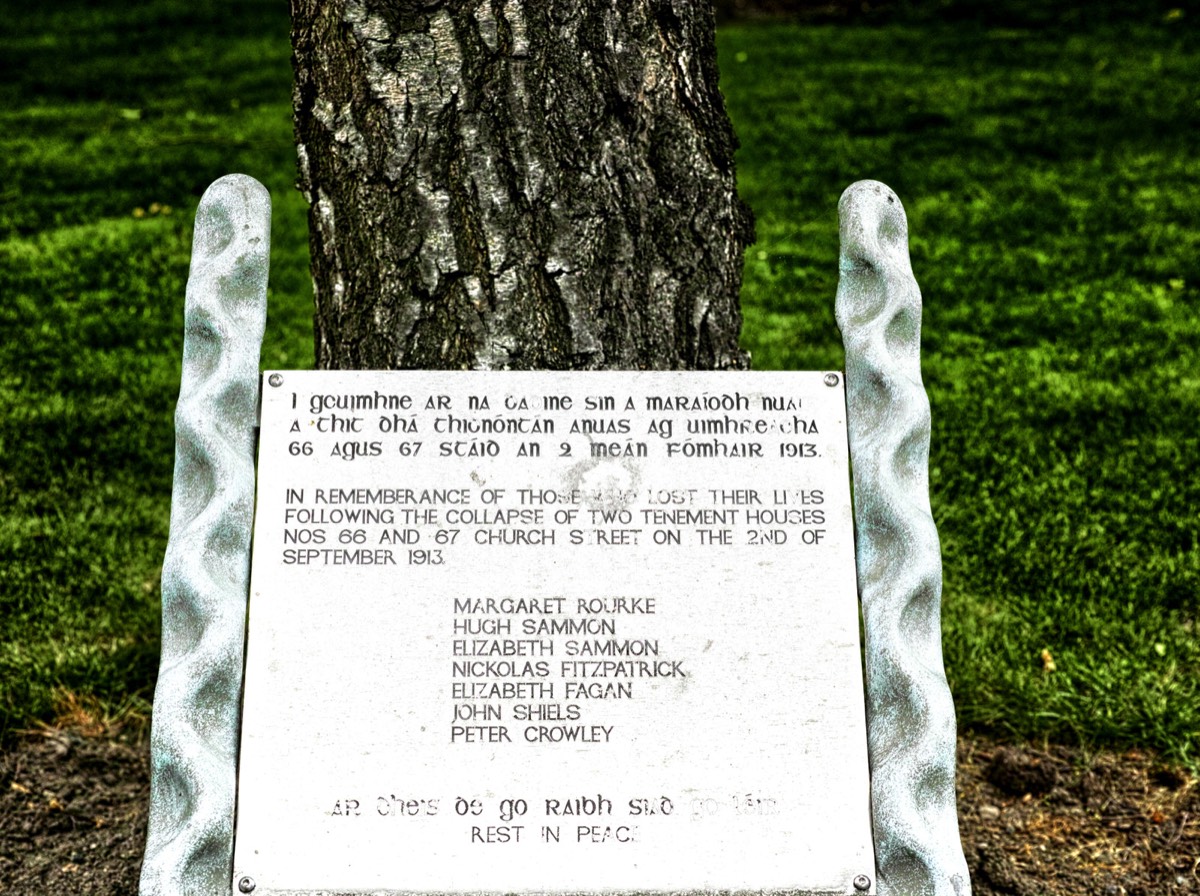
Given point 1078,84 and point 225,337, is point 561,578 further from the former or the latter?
point 1078,84

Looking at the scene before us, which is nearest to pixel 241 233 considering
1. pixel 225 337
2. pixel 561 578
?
pixel 225 337

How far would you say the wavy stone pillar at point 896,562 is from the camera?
243 cm

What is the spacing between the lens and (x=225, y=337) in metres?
2.66

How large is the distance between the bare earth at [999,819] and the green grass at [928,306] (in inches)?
5.6

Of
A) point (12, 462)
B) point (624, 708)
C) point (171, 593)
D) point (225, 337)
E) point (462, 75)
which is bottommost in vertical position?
point (12, 462)

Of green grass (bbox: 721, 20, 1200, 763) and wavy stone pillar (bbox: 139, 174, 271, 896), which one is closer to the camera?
wavy stone pillar (bbox: 139, 174, 271, 896)

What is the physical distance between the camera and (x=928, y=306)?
21.4 ft

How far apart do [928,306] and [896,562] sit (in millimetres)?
4167

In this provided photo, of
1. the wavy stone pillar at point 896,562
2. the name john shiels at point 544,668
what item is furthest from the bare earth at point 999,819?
the name john shiels at point 544,668

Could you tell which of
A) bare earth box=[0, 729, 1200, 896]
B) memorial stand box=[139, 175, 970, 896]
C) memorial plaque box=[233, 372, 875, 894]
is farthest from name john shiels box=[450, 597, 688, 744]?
bare earth box=[0, 729, 1200, 896]

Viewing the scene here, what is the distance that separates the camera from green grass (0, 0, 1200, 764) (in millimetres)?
4266

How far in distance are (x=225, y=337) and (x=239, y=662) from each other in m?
0.64

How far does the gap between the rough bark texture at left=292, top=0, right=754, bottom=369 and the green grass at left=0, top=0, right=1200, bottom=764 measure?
1.81 m

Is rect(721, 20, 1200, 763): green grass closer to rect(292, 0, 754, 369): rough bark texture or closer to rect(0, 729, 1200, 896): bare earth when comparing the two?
rect(0, 729, 1200, 896): bare earth
